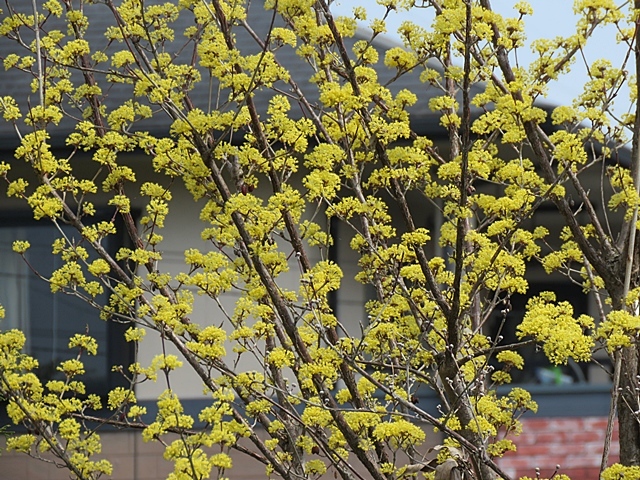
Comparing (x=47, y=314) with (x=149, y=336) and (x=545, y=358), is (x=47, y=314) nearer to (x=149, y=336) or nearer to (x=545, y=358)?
(x=149, y=336)

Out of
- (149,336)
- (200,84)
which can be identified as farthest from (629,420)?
(200,84)

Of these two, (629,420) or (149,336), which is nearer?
(629,420)

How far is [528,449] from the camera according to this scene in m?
8.62

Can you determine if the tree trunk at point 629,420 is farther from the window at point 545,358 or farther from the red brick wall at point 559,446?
the window at point 545,358

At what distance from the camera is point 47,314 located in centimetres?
836

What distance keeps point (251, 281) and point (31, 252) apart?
4850 millimetres

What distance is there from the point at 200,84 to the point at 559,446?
14.1ft

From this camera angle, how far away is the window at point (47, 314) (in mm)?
8211

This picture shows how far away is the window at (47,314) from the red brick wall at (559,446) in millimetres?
3341

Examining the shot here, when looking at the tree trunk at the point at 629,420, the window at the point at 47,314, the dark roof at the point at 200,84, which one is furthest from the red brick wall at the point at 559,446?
the tree trunk at the point at 629,420

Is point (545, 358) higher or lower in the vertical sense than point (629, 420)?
higher

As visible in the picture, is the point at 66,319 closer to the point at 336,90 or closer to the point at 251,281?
the point at 251,281

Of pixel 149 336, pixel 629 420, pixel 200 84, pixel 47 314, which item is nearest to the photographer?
pixel 629 420

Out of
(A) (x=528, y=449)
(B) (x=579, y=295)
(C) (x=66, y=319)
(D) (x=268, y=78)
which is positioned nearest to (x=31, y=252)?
(C) (x=66, y=319)
